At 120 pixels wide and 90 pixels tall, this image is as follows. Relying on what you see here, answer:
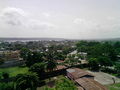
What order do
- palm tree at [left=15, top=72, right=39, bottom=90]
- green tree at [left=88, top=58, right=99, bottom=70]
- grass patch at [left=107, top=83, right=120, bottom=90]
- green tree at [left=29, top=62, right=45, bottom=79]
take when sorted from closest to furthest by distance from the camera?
palm tree at [left=15, top=72, right=39, bottom=90] → grass patch at [left=107, top=83, right=120, bottom=90] → green tree at [left=29, top=62, right=45, bottom=79] → green tree at [left=88, top=58, right=99, bottom=70]

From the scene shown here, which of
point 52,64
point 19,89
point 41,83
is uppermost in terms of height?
point 52,64

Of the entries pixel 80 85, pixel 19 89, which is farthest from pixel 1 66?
pixel 80 85

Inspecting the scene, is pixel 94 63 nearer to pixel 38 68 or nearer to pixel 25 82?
pixel 38 68

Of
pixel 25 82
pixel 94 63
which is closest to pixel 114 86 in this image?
pixel 94 63

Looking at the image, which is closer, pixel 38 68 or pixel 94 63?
pixel 38 68

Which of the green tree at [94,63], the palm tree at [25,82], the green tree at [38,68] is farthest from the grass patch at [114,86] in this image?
the green tree at [38,68]

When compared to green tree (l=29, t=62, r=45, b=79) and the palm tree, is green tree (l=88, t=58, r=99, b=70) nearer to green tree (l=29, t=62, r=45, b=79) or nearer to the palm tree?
green tree (l=29, t=62, r=45, b=79)

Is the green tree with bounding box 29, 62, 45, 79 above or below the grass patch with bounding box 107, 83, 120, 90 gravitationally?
above

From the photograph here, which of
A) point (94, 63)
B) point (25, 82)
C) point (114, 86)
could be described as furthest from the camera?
point (94, 63)

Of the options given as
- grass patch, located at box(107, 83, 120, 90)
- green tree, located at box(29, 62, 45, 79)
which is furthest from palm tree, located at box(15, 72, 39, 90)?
grass patch, located at box(107, 83, 120, 90)

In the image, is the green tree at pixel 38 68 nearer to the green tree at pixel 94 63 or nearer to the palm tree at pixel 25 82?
the palm tree at pixel 25 82

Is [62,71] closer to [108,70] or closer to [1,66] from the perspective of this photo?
[108,70]
